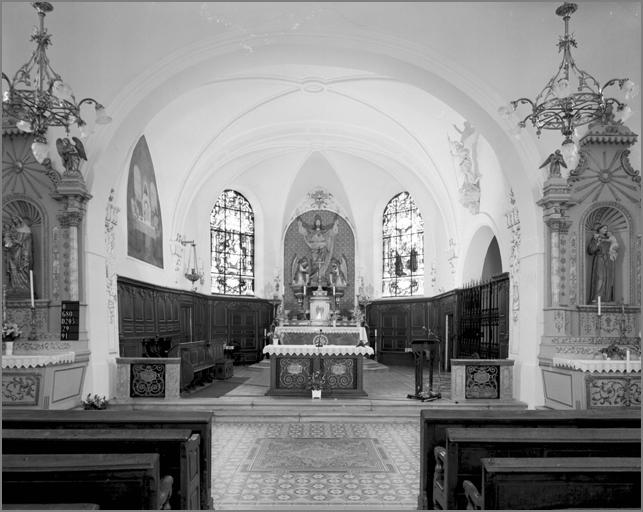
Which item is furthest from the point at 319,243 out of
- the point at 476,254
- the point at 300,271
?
the point at 476,254

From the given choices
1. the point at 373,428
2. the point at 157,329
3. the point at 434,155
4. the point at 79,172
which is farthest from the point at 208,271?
the point at 373,428

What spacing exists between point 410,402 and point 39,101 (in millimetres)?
6983

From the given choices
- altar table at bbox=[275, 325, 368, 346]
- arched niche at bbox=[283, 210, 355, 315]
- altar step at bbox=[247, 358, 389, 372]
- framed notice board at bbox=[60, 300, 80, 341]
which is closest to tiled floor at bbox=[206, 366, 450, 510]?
framed notice board at bbox=[60, 300, 80, 341]

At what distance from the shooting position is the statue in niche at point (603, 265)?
8836mm

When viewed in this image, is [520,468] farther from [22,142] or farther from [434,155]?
[434,155]

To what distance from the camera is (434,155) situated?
14.2m

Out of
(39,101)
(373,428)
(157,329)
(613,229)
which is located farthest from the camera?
(157,329)

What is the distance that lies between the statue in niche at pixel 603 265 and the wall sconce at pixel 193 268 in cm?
1000

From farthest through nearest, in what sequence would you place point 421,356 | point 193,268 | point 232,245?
point 232,245 < point 193,268 < point 421,356

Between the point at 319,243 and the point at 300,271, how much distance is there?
1.13m

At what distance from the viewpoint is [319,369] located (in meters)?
10.3

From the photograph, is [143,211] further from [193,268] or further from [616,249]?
[616,249]

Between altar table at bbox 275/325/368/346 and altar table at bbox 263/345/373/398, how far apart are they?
3.28 m

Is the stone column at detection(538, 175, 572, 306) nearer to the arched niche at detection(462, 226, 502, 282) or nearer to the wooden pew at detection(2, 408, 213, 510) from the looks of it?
the arched niche at detection(462, 226, 502, 282)
